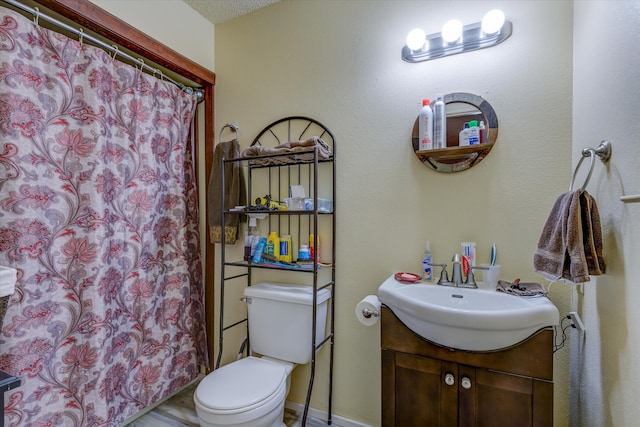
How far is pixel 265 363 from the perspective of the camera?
5.08 feet

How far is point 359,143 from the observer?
5.29ft

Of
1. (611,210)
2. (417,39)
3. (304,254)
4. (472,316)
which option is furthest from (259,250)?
(611,210)

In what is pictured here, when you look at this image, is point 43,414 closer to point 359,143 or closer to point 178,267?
point 178,267

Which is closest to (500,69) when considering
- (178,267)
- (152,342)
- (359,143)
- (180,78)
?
(359,143)

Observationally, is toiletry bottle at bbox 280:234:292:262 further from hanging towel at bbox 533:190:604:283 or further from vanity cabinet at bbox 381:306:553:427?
hanging towel at bbox 533:190:604:283

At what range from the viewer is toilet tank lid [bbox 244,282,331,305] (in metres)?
1.56

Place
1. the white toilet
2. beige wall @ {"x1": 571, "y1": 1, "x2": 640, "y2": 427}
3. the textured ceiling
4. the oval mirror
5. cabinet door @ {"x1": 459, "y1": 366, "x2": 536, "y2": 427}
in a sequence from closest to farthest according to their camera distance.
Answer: beige wall @ {"x1": 571, "y1": 1, "x2": 640, "y2": 427}, cabinet door @ {"x1": 459, "y1": 366, "x2": 536, "y2": 427}, the white toilet, the oval mirror, the textured ceiling

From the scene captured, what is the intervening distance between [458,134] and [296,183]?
0.89 metres

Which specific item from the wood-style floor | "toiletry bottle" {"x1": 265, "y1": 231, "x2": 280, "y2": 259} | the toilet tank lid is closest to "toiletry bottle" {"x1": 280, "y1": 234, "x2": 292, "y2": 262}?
"toiletry bottle" {"x1": 265, "y1": 231, "x2": 280, "y2": 259}

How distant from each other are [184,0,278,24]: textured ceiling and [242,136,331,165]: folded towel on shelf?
985 millimetres

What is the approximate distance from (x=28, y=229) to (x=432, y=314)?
1.64 meters

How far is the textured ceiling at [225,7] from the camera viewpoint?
6.03 feet

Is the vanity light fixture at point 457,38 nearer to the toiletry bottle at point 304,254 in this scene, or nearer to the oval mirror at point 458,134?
the oval mirror at point 458,134

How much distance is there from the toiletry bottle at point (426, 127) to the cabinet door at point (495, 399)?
0.93 metres
